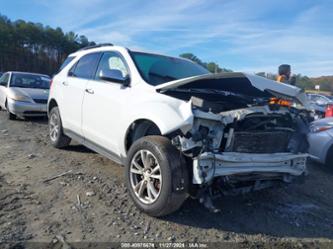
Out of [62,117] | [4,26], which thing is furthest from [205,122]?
[4,26]

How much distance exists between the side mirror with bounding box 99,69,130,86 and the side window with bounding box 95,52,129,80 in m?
0.03

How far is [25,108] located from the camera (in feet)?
31.0

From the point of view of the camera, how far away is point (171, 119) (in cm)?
326

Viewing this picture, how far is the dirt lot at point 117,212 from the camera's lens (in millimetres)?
3191

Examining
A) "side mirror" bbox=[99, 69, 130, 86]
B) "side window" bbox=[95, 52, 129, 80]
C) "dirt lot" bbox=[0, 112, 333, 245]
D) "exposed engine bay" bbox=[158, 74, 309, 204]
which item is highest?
"side window" bbox=[95, 52, 129, 80]

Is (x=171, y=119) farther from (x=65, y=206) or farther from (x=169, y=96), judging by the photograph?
(x=65, y=206)

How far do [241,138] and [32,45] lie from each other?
184 ft

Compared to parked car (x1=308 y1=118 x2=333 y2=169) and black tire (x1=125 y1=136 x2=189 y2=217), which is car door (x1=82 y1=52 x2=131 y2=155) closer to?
black tire (x1=125 y1=136 x2=189 y2=217)

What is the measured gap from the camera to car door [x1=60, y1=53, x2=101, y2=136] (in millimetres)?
5070

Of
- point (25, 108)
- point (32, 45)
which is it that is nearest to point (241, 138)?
point (25, 108)

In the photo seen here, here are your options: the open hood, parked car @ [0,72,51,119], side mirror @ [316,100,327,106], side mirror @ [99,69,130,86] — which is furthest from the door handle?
side mirror @ [316,100,327,106]

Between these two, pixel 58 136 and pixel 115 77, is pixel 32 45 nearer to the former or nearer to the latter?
pixel 58 136

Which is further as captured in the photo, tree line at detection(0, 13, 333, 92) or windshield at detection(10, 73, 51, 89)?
tree line at detection(0, 13, 333, 92)

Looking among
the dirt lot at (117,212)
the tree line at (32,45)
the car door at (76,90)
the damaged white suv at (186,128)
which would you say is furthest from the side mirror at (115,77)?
the tree line at (32,45)
